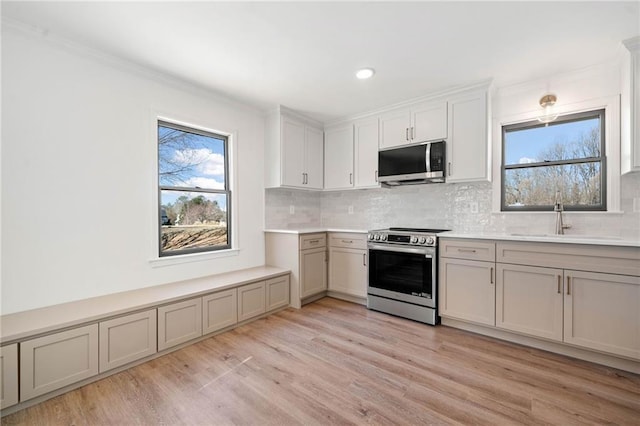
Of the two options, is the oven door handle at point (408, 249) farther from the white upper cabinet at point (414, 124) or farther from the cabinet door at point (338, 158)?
the white upper cabinet at point (414, 124)

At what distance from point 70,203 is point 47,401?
141 centimetres

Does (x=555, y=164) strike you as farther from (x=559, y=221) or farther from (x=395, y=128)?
(x=395, y=128)

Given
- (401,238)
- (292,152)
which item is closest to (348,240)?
(401,238)

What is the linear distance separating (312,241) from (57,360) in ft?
8.46

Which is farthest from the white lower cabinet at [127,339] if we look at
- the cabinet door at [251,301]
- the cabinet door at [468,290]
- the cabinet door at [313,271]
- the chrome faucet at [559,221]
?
the chrome faucet at [559,221]

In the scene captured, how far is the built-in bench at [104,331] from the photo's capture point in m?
1.77

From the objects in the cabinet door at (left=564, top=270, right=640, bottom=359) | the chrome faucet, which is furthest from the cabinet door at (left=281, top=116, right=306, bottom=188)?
the cabinet door at (left=564, top=270, right=640, bottom=359)

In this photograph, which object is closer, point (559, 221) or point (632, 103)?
point (632, 103)

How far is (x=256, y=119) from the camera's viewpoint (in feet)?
12.5

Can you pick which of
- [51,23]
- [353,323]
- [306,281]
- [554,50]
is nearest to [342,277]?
[306,281]

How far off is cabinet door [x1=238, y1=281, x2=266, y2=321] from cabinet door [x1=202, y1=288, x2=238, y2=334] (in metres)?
0.06

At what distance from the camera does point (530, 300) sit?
2545 mm

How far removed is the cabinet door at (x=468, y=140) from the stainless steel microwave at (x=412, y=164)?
0.12 meters

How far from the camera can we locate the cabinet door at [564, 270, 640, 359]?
2152mm
